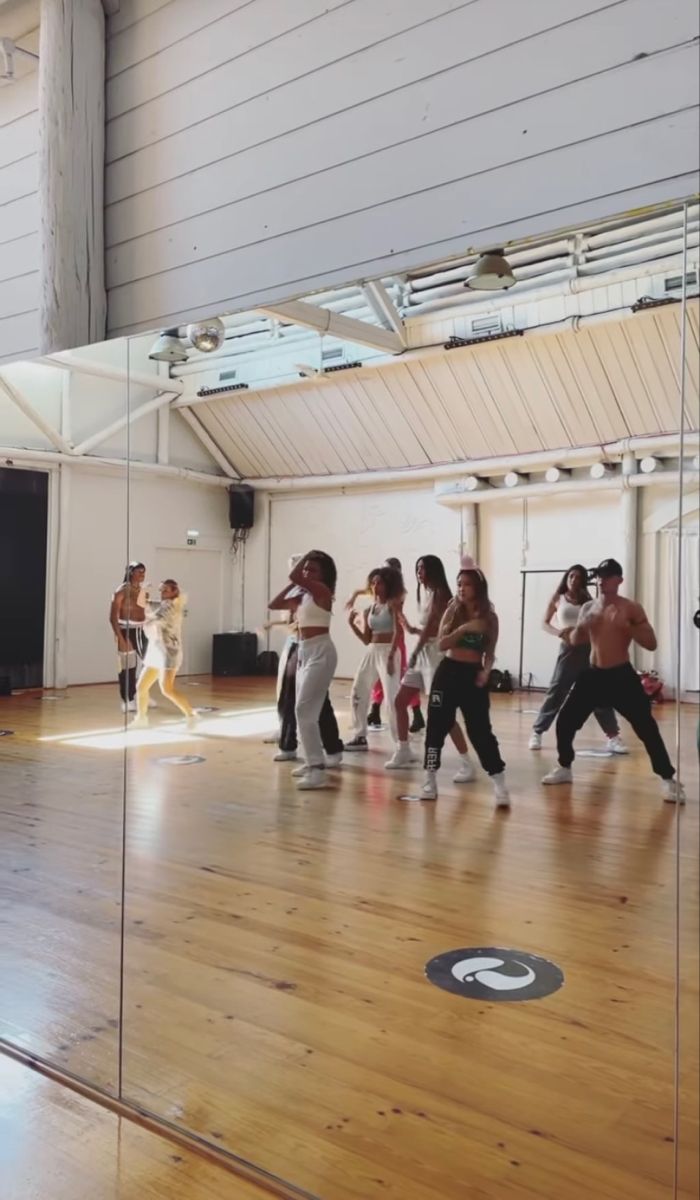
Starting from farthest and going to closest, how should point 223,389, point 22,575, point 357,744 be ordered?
1. point 22,575
2. point 223,389
3. point 357,744

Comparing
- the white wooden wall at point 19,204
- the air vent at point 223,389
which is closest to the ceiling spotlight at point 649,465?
the air vent at point 223,389

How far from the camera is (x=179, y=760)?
2.66 metres

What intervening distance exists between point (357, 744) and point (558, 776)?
52 centimetres

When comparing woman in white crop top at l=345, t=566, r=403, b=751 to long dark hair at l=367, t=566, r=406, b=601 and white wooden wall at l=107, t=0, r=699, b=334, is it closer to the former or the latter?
long dark hair at l=367, t=566, r=406, b=601

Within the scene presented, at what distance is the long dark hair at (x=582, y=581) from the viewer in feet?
6.02

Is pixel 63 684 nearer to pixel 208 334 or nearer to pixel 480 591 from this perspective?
pixel 208 334

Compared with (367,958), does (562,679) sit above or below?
above

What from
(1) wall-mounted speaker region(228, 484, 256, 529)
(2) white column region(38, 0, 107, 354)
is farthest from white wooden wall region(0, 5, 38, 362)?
(1) wall-mounted speaker region(228, 484, 256, 529)

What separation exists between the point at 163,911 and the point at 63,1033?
0.51 meters

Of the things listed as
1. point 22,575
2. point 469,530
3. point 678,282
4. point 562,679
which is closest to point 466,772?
point 562,679

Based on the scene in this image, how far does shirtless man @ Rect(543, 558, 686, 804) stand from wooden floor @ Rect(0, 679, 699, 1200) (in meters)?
0.04

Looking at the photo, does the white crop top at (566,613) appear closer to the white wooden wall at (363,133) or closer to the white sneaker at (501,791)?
the white sneaker at (501,791)

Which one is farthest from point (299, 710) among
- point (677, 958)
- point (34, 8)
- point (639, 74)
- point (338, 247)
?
point (34, 8)

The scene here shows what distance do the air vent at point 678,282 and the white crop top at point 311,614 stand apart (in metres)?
1.06
